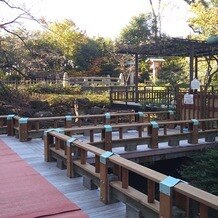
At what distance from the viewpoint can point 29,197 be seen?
4.48 metres

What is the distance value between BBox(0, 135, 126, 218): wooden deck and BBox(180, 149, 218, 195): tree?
7.13 feet

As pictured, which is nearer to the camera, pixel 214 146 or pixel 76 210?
pixel 76 210

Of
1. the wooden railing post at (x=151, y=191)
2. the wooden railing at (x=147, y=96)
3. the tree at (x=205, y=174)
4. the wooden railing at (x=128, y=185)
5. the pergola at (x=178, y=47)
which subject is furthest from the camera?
the wooden railing at (x=147, y=96)

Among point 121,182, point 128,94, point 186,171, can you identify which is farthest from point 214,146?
point 128,94

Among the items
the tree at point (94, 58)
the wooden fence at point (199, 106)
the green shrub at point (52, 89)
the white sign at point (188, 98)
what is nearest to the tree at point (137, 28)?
the tree at point (94, 58)

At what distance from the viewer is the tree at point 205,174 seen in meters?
5.95

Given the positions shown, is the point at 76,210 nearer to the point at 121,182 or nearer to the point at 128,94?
the point at 121,182

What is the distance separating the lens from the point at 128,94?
58.0 feet

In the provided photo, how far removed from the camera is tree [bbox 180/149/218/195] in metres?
5.95

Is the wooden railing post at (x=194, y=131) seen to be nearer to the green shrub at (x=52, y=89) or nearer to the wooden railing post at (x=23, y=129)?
the wooden railing post at (x=23, y=129)

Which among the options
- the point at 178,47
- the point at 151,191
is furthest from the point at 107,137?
the point at 178,47

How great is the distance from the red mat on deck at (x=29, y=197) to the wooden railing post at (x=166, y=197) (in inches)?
42.9

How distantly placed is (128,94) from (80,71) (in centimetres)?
1452

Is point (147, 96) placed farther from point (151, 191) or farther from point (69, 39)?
point (69, 39)
